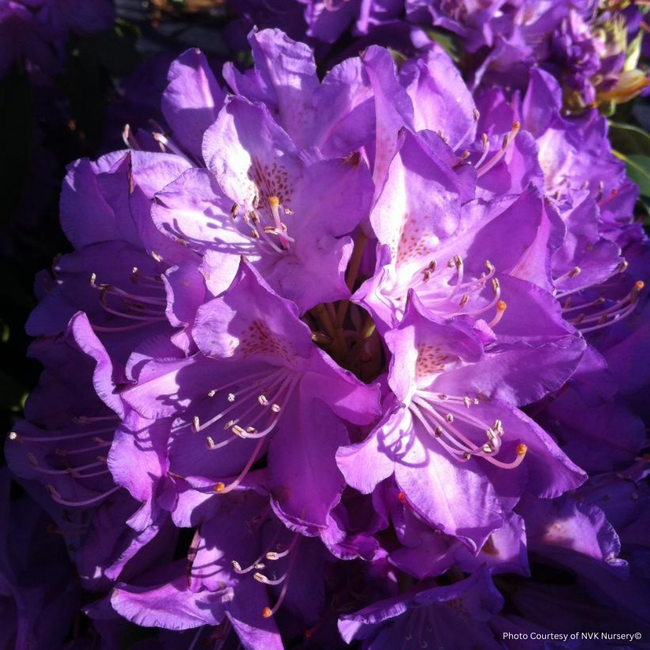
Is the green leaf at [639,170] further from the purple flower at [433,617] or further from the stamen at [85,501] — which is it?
the stamen at [85,501]

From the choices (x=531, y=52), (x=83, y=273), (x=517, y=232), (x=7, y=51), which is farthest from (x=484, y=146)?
(x=7, y=51)

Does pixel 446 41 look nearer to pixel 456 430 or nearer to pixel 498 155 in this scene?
pixel 498 155

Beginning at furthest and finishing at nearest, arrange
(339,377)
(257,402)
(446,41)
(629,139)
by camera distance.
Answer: (629,139) < (446,41) < (257,402) < (339,377)

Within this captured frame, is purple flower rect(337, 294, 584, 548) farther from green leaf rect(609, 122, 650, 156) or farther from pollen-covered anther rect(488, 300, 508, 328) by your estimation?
green leaf rect(609, 122, 650, 156)

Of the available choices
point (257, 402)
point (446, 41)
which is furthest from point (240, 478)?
point (446, 41)

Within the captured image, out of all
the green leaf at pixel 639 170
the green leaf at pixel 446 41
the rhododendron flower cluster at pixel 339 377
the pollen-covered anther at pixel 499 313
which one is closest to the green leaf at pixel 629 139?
the green leaf at pixel 639 170

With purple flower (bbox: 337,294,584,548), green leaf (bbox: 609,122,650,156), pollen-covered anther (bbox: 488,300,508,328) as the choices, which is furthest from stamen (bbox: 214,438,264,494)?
green leaf (bbox: 609,122,650,156)

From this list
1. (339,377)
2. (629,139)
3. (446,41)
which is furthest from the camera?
(629,139)
